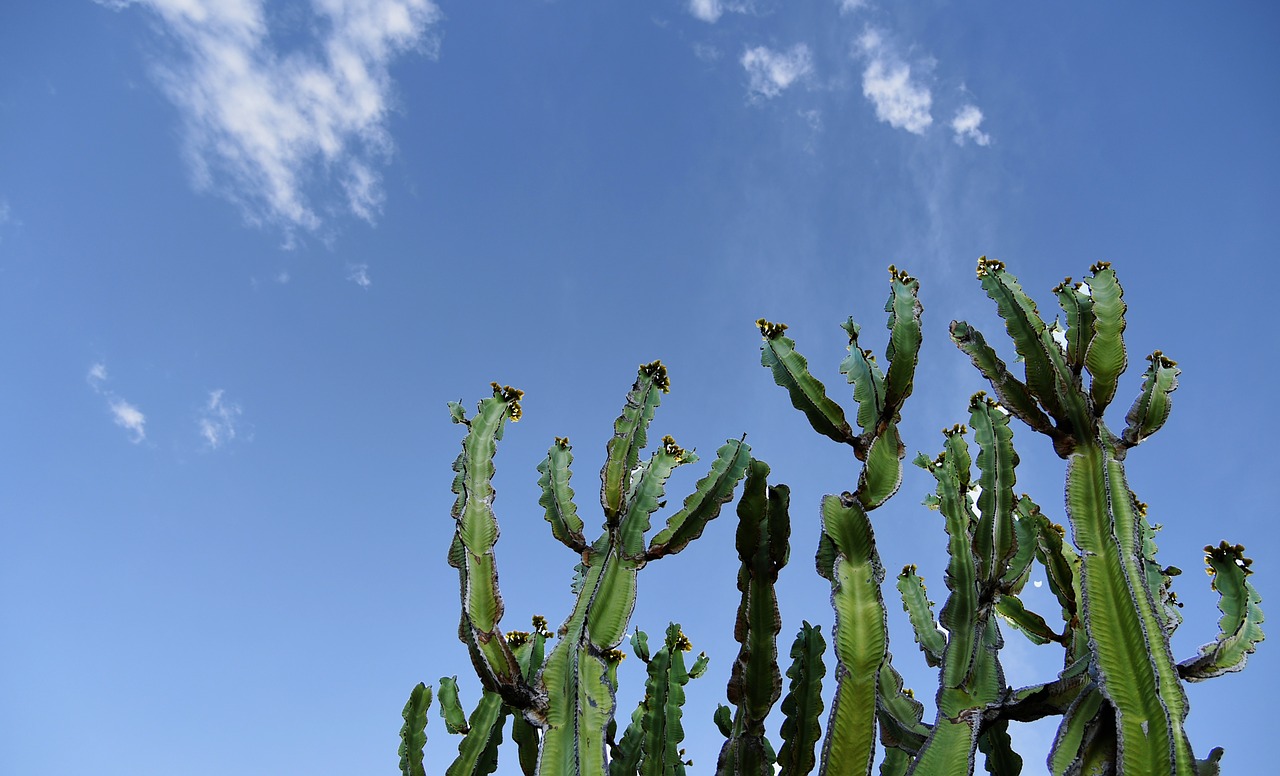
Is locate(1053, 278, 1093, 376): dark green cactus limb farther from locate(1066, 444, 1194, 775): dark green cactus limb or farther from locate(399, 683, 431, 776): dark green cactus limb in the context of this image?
locate(399, 683, 431, 776): dark green cactus limb

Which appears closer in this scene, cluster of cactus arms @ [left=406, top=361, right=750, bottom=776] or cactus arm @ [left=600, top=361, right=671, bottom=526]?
cluster of cactus arms @ [left=406, top=361, right=750, bottom=776]

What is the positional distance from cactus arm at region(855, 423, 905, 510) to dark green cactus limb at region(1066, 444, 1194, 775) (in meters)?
0.62

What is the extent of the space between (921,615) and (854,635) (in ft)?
4.36

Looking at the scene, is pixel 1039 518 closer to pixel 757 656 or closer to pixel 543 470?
pixel 757 656

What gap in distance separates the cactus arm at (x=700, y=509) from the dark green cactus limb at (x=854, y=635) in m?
0.39

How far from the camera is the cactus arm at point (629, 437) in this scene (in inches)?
136

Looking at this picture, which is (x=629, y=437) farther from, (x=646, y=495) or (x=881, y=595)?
(x=881, y=595)

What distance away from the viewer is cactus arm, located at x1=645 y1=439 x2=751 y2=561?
3.29 m

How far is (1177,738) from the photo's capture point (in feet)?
7.72

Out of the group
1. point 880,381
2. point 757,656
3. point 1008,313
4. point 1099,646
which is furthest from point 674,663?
point 1008,313

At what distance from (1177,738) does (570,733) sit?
187 cm

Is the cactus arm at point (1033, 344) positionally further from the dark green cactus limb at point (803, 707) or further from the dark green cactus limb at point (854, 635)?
the dark green cactus limb at point (803, 707)

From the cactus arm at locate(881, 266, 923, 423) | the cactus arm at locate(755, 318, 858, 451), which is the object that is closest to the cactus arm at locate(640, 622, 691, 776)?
the cactus arm at locate(755, 318, 858, 451)

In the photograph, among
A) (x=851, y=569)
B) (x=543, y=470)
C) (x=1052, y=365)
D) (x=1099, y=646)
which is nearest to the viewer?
(x=1099, y=646)
